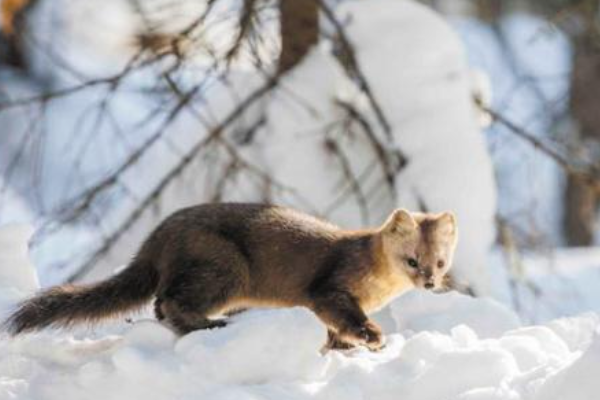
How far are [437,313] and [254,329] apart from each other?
4.71ft

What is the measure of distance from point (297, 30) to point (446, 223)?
2403 mm

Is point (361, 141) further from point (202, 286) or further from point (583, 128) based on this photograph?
point (583, 128)

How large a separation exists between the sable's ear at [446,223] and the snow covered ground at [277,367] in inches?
34.1

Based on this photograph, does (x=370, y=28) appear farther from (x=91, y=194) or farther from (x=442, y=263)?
(x=442, y=263)

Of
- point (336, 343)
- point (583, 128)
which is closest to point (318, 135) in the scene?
point (336, 343)

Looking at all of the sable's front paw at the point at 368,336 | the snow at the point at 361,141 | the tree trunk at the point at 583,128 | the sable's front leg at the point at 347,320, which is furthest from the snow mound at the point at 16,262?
the tree trunk at the point at 583,128

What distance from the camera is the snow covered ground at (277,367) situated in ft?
14.4

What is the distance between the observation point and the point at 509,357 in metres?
4.63

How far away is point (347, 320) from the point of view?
540 centimetres

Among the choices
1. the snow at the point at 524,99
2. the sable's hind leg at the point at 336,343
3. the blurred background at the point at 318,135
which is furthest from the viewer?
the snow at the point at 524,99

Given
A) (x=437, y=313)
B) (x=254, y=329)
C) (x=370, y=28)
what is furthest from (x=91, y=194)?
(x=254, y=329)

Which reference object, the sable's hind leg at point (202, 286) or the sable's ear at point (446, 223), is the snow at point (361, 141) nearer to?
the sable's ear at point (446, 223)

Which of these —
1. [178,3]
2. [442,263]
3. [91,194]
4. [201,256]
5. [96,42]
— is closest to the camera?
[201,256]

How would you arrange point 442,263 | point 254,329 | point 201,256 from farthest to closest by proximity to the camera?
point 442,263 < point 201,256 < point 254,329
